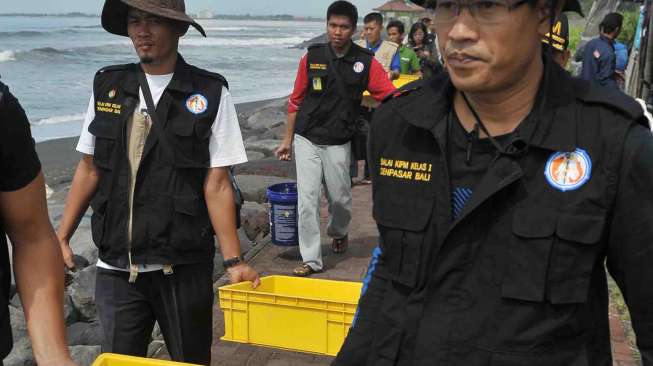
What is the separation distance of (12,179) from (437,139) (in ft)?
3.49

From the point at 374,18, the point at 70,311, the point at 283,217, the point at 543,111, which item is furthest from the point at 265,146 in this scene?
the point at 543,111

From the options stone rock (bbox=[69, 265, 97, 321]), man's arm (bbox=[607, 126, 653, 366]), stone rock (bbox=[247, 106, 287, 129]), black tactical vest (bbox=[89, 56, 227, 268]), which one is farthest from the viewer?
stone rock (bbox=[247, 106, 287, 129])

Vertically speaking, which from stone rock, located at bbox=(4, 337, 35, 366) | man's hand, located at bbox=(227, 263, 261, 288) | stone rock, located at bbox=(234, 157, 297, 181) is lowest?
stone rock, located at bbox=(234, 157, 297, 181)

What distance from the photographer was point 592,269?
185 centimetres

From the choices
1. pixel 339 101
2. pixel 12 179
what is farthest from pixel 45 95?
pixel 12 179

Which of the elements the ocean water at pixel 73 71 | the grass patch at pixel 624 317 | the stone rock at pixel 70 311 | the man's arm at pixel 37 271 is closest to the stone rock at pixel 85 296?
the stone rock at pixel 70 311

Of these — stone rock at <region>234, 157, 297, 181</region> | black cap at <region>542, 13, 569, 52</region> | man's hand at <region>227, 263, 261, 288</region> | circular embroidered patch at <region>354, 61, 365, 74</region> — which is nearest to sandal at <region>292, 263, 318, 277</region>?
circular embroidered patch at <region>354, 61, 365, 74</region>

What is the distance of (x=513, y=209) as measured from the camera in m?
1.85

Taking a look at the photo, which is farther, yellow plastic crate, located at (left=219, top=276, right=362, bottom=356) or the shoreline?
the shoreline

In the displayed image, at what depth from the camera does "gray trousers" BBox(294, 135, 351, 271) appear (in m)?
6.51

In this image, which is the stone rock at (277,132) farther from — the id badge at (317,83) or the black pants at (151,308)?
the black pants at (151,308)

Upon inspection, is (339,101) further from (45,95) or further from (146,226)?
(45,95)

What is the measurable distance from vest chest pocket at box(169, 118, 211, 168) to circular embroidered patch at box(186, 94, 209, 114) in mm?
51

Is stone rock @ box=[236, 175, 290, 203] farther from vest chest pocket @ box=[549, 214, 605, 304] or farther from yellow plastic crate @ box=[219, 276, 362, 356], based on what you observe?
vest chest pocket @ box=[549, 214, 605, 304]
